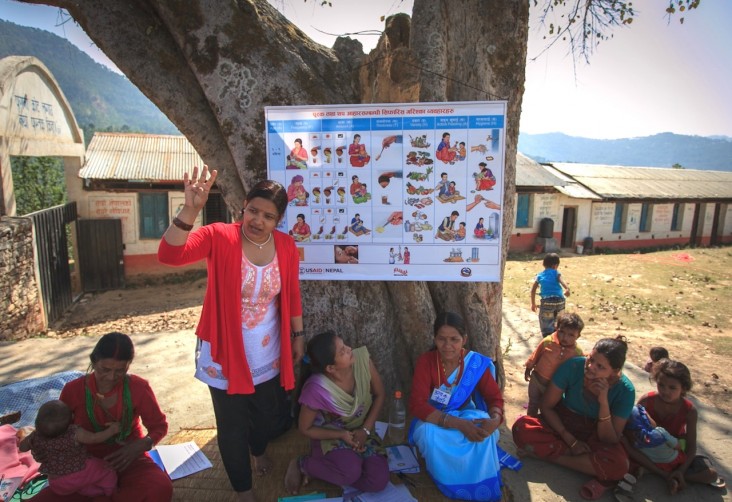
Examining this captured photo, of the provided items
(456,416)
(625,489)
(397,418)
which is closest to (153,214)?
(397,418)

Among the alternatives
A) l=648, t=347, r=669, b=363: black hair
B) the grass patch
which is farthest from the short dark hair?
the grass patch

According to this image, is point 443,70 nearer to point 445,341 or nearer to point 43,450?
point 445,341

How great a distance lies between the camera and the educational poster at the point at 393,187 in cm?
293

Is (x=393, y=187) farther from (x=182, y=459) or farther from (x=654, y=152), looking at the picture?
(x=654, y=152)

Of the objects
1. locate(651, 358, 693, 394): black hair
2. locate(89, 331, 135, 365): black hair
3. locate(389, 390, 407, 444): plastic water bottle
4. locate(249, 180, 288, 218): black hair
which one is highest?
locate(249, 180, 288, 218): black hair

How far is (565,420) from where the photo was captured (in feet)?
10.4

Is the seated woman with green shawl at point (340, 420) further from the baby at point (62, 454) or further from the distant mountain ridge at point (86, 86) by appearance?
the distant mountain ridge at point (86, 86)

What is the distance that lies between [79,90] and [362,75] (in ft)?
409

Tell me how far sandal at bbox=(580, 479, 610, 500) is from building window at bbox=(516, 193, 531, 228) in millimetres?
15008

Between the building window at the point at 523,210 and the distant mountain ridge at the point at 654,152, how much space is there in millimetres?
104448

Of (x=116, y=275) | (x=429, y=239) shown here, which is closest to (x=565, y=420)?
(x=429, y=239)

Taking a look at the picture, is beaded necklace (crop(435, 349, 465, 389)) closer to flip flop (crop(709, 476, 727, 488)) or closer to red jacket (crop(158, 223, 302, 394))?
red jacket (crop(158, 223, 302, 394))

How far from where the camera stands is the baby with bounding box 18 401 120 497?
224cm

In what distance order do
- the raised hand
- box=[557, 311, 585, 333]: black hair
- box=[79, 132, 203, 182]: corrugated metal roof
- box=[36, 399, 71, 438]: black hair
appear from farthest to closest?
box=[79, 132, 203, 182]: corrugated metal roof → box=[557, 311, 585, 333]: black hair → box=[36, 399, 71, 438]: black hair → the raised hand
